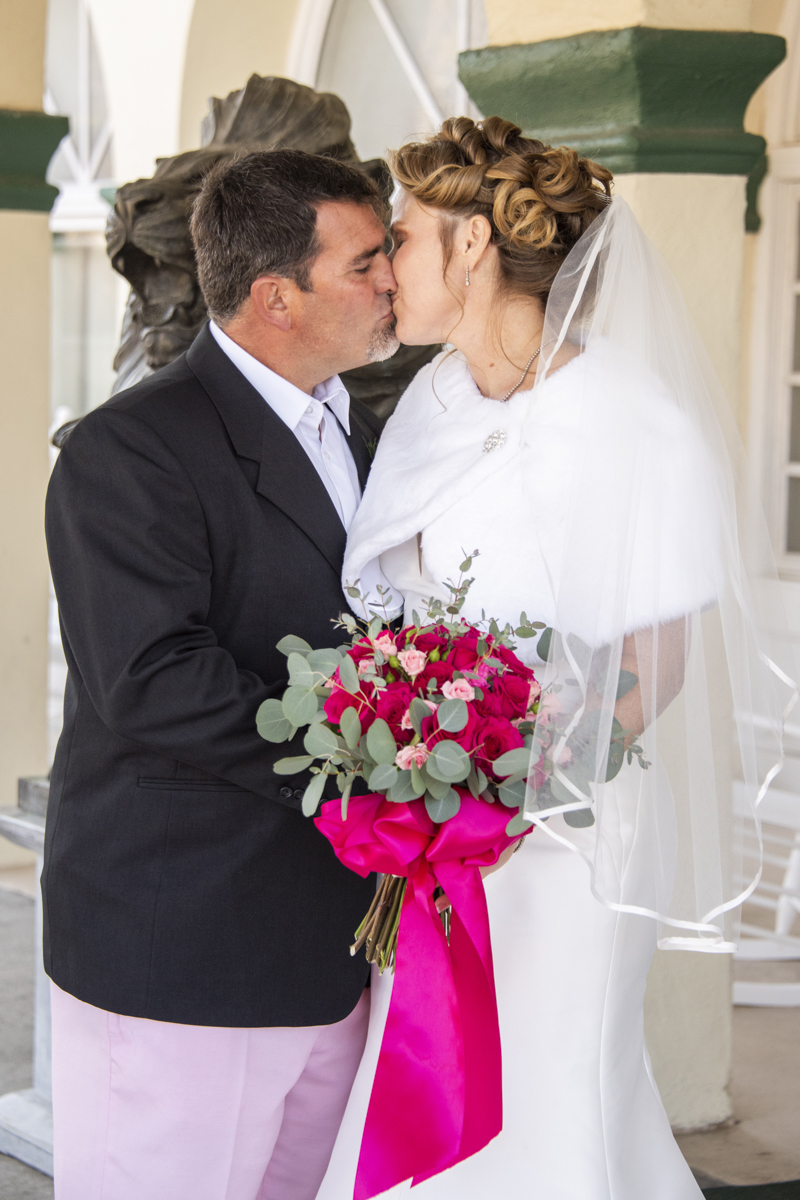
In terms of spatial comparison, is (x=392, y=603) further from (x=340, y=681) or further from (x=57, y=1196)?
(x=57, y=1196)

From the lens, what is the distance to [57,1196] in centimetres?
217

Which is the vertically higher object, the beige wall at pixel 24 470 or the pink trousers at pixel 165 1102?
the beige wall at pixel 24 470

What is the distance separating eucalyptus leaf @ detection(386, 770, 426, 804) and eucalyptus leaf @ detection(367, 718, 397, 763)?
3 cm

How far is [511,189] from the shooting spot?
205 centimetres

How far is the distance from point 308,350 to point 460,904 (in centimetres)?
98

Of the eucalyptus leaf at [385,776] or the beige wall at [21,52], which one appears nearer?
the eucalyptus leaf at [385,776]

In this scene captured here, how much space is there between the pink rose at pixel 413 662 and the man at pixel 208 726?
0.35 meters

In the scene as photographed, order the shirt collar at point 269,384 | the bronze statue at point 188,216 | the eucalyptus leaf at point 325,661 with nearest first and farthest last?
the eucalyptus leaf at point 325,661, the shirt collar at point 269,384, the bronze statue at point 188,216

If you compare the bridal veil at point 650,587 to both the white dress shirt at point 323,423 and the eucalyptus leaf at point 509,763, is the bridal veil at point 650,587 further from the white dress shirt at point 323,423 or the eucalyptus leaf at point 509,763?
the white dress shirt at point 323,423

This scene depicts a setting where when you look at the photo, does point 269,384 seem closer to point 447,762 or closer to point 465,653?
point 465,653

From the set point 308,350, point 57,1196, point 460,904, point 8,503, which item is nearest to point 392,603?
point 308,350

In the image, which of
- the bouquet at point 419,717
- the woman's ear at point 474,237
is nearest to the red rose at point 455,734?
the bouquet at point 419,717

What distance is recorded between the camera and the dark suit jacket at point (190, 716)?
1.88 metres

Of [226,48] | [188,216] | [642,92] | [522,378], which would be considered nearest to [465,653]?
[522,378]
